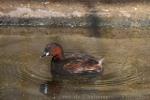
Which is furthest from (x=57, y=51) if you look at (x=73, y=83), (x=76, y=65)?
(x=73, y=83)

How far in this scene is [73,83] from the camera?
8.18 m

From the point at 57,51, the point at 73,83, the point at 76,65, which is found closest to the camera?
the point at 73,83

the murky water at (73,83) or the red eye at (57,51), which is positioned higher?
the red eye at (57,51)

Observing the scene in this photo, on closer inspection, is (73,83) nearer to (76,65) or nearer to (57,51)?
(76,65)

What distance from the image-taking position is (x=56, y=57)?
8.88 m

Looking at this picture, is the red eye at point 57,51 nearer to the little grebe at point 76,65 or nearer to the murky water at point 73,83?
the little grebe at point 76,65

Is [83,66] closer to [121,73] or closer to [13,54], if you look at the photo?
[121,73]

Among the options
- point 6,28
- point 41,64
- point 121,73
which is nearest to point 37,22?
point 6,28

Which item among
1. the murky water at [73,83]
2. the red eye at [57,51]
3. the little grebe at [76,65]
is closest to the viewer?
the murky water at [73,83]

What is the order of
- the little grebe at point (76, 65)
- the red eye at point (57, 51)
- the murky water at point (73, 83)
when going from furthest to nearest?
1. the red eye at point (57, 51)
2. the little grebe at point (76, 65)
3. the murky water at point (73, 83)

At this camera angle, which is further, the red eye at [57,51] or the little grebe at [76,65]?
the red eye at [57,51]

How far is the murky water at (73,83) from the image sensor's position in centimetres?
782

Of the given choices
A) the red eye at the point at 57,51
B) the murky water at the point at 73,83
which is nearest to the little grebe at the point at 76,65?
the red eye at the point at 57,51

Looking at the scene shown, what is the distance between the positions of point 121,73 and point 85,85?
64 cm
